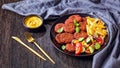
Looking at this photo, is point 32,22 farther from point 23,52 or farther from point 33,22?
point 23,52

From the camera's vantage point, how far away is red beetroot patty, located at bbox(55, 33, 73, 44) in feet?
3.38

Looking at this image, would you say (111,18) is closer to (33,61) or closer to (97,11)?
(97,11)

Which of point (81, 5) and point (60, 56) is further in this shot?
point (81, 5)

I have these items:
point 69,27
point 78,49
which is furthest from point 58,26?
point 78,49

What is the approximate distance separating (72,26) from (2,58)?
300mm

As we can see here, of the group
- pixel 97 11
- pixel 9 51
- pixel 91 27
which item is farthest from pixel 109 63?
pixel 9 51

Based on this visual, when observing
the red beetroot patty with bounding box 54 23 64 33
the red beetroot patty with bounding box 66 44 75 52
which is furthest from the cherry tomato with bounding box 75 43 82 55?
the red beetroot patty with bounding box 54 23 64 33

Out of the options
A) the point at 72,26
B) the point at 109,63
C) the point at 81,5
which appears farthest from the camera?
the point at 81,5

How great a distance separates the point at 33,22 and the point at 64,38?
0.16 metres

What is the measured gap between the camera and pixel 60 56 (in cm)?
103

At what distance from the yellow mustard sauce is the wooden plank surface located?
0.03 metres

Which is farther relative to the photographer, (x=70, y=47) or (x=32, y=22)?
(x=32, y=22)

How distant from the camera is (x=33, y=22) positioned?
1.12 metres

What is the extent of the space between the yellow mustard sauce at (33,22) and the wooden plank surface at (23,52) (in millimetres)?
30
